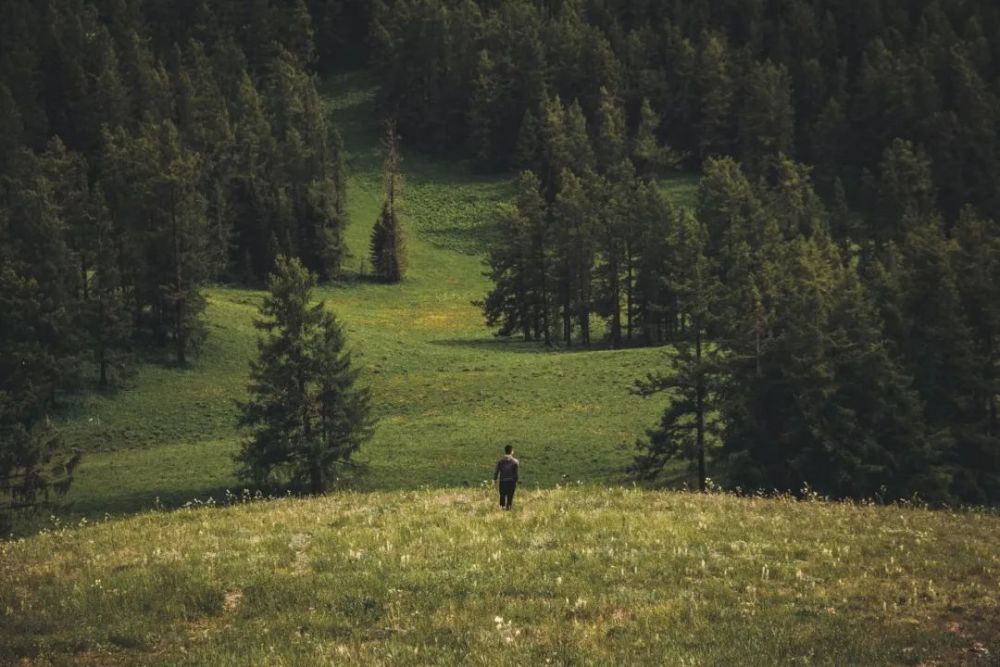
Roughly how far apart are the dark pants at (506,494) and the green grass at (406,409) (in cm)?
2487

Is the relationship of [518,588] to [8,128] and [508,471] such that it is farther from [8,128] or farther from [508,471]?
[8,128]

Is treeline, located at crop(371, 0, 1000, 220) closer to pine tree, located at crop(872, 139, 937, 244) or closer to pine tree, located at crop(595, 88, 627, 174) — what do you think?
pine tree, located at crop(872, 139, 937, 244)

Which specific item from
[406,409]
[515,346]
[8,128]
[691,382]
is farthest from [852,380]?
[8,128]

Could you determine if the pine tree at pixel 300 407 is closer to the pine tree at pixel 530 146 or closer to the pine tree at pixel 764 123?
the pine tree at pixel 530 146

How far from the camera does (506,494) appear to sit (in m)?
21.0

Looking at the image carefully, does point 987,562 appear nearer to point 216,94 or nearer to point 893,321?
point 893,321

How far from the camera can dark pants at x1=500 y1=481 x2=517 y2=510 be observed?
20.8 m

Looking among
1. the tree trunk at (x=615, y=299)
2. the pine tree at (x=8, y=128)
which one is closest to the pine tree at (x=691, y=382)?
the tree trunk at (x=615, y=299)

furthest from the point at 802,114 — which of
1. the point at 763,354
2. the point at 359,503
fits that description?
the point at 359,503

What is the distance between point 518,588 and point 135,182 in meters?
70.6

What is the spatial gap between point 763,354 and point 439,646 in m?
34.6

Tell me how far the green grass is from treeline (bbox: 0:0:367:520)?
3364mm

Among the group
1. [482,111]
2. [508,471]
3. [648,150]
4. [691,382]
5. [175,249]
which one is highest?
[482,111]

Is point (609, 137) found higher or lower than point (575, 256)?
higher
